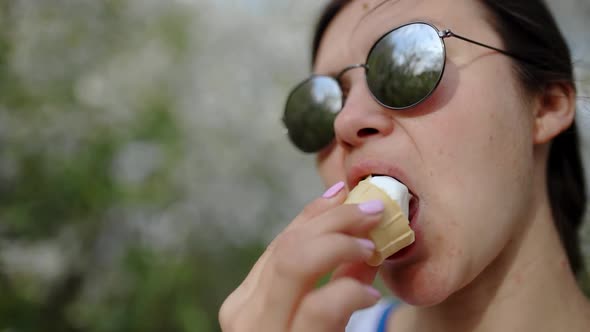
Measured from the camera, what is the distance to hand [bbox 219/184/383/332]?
0.95 m

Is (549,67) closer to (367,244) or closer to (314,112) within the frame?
(314,112)

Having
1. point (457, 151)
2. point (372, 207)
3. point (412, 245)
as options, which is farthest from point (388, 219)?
point (457, 151)

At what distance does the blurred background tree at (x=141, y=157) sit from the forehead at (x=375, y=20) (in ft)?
2.73

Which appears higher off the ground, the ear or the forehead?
the forehead

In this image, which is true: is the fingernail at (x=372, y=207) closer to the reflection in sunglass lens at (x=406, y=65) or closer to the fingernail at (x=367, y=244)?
the fingernail at (x=367, y=244)

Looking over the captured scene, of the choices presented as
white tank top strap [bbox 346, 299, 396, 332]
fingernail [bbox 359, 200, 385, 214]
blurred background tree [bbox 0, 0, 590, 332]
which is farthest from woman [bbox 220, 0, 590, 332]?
blurred background tree [bbox 0, 0, 590, 332]

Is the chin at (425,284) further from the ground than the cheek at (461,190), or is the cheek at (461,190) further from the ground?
the cheek at (461,190)

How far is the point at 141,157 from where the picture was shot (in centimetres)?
264

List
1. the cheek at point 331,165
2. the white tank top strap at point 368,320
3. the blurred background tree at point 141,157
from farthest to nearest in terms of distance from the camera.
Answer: the blurred background tree at point 141,157, the white tank top strap at point 368,320, the cheek at point 331,165

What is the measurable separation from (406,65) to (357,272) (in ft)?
1.75

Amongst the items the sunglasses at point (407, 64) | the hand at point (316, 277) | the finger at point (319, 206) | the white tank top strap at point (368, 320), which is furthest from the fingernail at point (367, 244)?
the white tank top strap at point (368, 320)

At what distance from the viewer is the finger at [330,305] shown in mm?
943

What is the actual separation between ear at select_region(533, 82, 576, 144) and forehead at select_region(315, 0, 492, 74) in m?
0.30

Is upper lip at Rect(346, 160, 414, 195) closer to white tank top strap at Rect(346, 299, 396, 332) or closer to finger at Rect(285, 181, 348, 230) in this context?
finger at Rect(285, 181, 348, 230)
